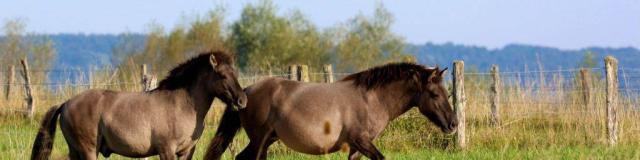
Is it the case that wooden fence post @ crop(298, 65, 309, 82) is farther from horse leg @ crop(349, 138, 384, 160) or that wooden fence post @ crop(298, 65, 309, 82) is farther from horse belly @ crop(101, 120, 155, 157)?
horse belly @ crop(101, 120, 155, 157)

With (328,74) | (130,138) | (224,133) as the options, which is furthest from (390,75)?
(328,74)

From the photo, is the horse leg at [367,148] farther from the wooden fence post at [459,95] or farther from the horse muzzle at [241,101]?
the wooden fence post at [459,95]

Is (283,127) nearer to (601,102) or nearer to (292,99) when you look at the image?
(292,99)

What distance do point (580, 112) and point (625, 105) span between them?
0.68 metres

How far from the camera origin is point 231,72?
11.5m

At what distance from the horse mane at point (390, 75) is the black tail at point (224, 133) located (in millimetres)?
1239

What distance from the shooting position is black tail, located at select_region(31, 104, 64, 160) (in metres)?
11.8

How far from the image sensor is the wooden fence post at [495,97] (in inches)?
750

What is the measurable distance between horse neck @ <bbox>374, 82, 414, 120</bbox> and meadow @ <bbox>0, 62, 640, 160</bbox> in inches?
58.2

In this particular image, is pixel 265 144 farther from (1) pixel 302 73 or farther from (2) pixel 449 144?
(2) pixel 449 144

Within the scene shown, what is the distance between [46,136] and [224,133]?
181 cm

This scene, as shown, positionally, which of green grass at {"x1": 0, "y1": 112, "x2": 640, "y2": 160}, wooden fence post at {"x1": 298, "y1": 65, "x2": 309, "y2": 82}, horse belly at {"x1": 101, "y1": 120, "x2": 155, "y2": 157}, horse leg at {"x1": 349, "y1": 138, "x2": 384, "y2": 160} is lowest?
green grass at {"x1": 0, "y1": 112, "x2": 640, "y2": 160}

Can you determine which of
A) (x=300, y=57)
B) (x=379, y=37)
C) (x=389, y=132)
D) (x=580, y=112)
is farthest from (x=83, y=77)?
(x=379, y=37)

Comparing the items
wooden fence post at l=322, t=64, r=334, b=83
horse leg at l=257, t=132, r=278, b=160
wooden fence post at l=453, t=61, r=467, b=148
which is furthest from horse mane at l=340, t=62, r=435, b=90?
wooden fence post at l=322, t=64, r=334, b=83
